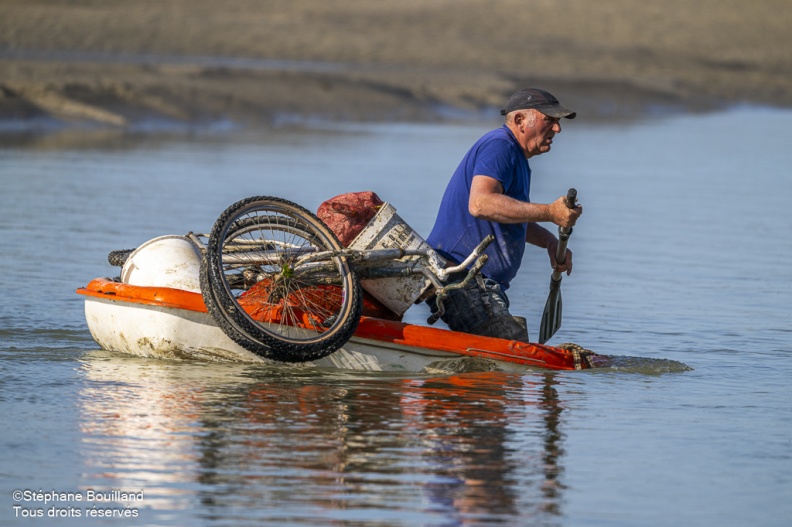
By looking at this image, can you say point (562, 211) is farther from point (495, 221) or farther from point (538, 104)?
point (538, 104)

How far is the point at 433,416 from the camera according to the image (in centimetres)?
734

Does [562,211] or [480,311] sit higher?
[562,211]

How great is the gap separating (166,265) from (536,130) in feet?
7.55

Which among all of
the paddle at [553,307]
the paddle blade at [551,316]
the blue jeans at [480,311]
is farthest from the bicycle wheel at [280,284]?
the paddle blade at [551,316]

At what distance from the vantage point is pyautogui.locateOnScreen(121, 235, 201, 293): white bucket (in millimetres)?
8148

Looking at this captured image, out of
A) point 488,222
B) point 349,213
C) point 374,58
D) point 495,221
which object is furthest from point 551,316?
point 374,58

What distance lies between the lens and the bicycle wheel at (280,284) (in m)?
7.68

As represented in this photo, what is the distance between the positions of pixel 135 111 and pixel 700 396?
66.6 ft

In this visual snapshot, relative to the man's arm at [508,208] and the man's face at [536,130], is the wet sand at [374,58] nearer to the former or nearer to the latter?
the man's face at [536,130]

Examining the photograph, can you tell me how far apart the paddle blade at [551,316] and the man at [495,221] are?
70 centimetres

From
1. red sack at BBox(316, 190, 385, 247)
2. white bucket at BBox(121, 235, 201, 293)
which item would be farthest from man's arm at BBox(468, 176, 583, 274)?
white bucket at BBox(121, 235, 201, 293)

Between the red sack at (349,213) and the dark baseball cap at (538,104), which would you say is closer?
the dark baseball cap at (538,104)

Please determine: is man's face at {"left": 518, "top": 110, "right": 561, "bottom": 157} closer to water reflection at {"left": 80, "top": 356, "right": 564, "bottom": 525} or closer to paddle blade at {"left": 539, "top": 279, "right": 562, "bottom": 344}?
paddle blade at {"left": 539, "top": 279, "right": 562, "bottom": 344}

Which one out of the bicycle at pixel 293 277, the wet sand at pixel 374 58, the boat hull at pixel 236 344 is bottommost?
the boat hull at pixel 236 344
